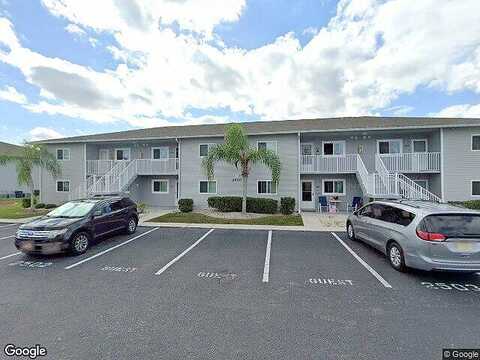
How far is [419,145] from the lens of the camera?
1678cm

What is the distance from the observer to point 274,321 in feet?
12.2

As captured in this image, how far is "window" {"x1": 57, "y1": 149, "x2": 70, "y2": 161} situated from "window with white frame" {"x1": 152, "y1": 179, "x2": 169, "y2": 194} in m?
7.65

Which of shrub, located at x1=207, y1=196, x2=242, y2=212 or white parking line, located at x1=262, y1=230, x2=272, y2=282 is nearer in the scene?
white parking line, located at x1=262, y1=230, x2=272, y2=282

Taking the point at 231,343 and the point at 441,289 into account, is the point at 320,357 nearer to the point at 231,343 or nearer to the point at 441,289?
the point at 231,343

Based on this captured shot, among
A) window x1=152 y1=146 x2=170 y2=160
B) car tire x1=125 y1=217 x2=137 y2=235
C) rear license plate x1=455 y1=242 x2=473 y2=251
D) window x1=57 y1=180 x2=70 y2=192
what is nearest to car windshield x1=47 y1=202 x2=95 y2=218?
car tire x1=125 y1=217 x2=137 y2=235

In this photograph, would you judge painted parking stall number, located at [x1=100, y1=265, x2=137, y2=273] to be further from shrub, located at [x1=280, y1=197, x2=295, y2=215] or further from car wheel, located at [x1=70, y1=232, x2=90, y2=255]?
shrub, located at [x1=280, y1=197, x2=295, y2=215]

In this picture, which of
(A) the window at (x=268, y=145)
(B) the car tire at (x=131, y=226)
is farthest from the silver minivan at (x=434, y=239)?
(A) the window at (x=268, y=145)

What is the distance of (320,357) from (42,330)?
12.8 ft

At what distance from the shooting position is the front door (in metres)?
17.8

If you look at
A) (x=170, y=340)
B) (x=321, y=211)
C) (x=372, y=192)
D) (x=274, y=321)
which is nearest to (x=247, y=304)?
(x=274, y=321)

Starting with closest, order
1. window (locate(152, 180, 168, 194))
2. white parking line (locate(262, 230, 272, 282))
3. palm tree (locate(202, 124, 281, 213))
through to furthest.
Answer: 1. white parking line (locate(262, 230, 272, 282))
2. palm tree (locate(202, 124, 281, 213))
3. window (locate(152, 180, 168, 194))

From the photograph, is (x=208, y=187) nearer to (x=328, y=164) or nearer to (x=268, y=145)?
(x=268, y=145)

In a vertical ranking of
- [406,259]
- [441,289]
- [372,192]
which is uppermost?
[372,192]

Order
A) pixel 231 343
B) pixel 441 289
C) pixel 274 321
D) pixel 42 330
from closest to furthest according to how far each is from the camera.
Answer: pixel 231 343
pixel 42 330
pixel 274 321
pixel 441 289
